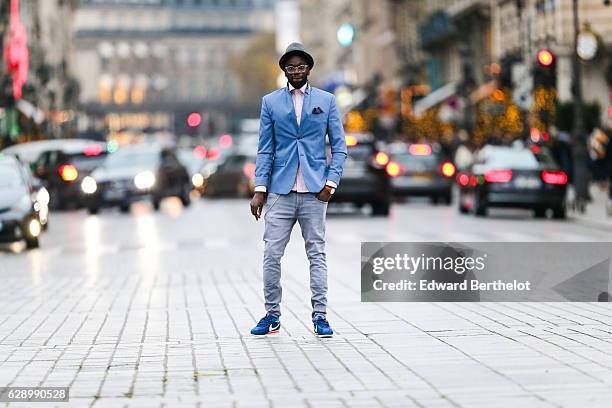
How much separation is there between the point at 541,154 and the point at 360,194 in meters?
3.80

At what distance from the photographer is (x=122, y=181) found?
131ft

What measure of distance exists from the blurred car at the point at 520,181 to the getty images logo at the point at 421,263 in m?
20.1

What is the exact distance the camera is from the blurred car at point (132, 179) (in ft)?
130

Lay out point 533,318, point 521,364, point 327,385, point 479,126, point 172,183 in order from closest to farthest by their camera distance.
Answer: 1. point 327,385
2. point 521,364
3. point 533,318
4. point 172,183
5. point 479,126

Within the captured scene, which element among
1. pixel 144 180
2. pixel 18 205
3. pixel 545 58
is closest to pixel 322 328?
pixel 18 205

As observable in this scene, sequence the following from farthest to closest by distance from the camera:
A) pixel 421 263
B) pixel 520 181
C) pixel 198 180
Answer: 1. pixel 198 180
2. pixel 520 181
3. pixel 421 263

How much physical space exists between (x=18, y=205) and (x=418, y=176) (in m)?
19.7

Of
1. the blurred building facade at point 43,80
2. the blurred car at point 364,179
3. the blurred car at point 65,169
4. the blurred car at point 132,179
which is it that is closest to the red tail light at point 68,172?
the blurred car at point 65,169

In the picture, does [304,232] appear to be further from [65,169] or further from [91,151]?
[91,151]

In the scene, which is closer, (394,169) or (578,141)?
(578,141)

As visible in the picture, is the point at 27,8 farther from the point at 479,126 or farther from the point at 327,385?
the point at 327,385

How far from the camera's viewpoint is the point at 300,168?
1146 cm

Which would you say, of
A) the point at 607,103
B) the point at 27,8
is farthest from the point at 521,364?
the point at 27,8

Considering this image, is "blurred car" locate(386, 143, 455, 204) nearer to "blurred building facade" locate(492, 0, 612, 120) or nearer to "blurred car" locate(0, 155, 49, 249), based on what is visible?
"blurred building facade" locate(492, 0, 612, 120)
